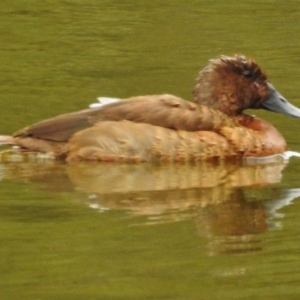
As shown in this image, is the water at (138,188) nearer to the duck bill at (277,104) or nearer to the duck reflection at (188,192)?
the duck reflection at (188,192)

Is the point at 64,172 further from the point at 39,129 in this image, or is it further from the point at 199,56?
the point at 199,56

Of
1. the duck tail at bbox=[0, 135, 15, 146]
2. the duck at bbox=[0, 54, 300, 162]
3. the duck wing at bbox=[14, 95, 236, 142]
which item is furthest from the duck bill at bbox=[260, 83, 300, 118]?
the duck tail at bbox=[0, 135, 15, 146]

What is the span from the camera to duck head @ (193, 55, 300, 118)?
38.3 ft

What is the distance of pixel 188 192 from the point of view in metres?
9.75

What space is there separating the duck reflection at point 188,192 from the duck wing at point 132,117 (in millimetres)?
273

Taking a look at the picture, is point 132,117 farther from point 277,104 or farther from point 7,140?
point 277,104

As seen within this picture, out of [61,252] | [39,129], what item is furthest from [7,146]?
[61,252]

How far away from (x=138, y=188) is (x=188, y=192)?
37 cm

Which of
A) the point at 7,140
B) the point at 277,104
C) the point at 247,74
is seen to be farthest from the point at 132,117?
the point at 277,104

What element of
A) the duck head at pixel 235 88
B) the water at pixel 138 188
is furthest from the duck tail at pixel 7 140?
the duck head at pixel 235 88

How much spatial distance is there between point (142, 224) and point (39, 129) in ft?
8.46

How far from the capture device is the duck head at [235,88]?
11.7 m

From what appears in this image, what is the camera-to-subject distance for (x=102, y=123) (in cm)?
1085

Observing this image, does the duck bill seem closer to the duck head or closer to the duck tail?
the duck head
